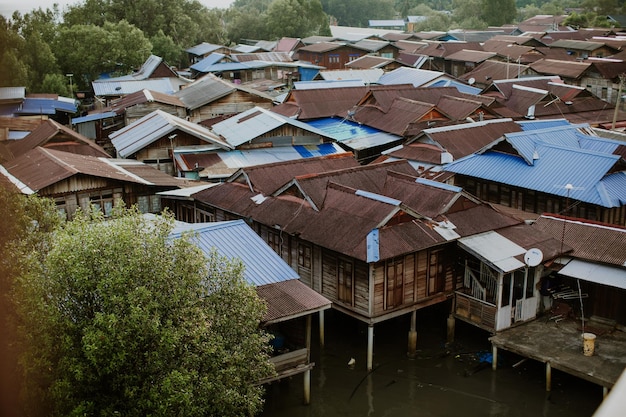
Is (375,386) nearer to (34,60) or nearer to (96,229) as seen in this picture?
(96,229)

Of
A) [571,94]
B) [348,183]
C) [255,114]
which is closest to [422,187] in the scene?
[348,183]

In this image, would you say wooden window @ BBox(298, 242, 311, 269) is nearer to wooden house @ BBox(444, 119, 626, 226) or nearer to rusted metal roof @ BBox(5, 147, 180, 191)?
rusted metal roof @ BBox(5, 147, 180, 191)

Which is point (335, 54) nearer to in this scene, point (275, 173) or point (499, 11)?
point (499, 11)

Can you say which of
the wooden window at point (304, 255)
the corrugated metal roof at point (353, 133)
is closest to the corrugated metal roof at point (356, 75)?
the corrugated metal roof at point (353, 133)

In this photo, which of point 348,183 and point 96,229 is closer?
point 96,229

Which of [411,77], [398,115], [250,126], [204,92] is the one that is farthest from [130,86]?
[398,115]

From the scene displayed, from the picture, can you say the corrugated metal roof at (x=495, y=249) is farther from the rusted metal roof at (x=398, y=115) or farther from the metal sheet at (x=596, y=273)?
the rusted metal roof at (x=398, y=115)

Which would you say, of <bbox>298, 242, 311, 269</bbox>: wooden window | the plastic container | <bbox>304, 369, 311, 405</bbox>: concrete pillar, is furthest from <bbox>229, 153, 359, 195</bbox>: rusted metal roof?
the plastic container
